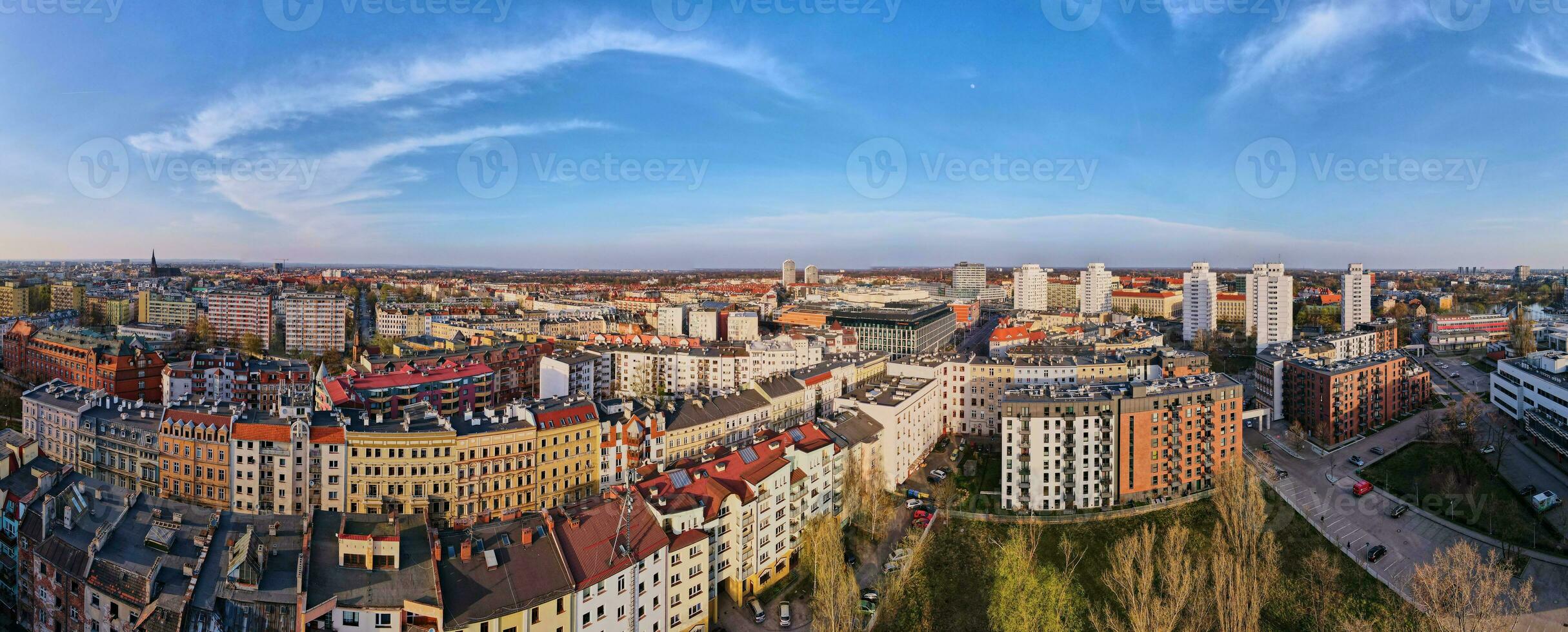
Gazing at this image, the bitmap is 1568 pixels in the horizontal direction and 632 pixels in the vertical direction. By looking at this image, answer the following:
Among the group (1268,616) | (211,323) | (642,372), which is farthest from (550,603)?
(211,323)

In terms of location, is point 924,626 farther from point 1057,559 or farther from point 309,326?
point 309,326

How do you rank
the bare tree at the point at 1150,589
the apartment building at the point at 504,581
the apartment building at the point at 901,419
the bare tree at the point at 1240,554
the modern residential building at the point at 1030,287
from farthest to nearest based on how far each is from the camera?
1. the modern residential building at the point at 1030,287
2. the apartment building at the point at 901,419
3. the bare tree at the point at 1240,554
4. the bare tree at the point at 1150,589
5. the apartment building at the point at 504,581

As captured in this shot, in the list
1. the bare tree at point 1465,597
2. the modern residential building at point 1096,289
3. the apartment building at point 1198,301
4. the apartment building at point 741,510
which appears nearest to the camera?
the bare tree at point 1465,597

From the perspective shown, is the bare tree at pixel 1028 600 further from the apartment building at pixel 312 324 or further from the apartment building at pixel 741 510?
the apartment building at pixel 312 324

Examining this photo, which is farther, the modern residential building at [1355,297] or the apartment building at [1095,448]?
the modern residential building at [1355,297]

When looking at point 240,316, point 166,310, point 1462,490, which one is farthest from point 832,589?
point 166,310

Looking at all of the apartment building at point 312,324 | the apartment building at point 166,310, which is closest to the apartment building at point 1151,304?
the apartment building at point 312,324

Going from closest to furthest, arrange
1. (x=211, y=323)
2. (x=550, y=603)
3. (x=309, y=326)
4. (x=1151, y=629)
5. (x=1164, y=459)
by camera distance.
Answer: (x=550, y=603), (x=1151, y=629), (x=1164, y=459), (x=309, y=326), (x=211, y=323)

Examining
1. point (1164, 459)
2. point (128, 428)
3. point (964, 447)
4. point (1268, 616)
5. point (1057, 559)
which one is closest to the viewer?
point (1268, 616)
